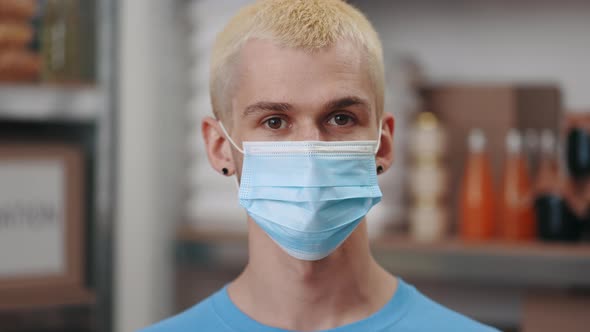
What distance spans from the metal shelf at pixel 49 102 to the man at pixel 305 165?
1.00 metres

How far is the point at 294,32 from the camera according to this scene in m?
1.03

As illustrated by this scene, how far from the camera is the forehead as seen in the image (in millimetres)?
1006

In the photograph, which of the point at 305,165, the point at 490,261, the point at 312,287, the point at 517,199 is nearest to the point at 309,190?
the point at 305,165

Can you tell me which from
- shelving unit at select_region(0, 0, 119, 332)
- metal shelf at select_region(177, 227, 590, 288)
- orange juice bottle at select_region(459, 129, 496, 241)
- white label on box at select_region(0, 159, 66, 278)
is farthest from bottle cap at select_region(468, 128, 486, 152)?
white label on box at select_region(0, 159, 66, 278)

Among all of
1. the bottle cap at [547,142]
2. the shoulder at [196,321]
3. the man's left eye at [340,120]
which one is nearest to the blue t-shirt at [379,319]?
the shoulder at [196,321]

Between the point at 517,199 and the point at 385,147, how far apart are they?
3.63 ft

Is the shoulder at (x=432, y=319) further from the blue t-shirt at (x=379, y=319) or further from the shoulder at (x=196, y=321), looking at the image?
the shoulder at (x=196, y=321)

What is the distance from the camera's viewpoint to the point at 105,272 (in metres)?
2.09

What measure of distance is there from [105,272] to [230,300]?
3.41 ft

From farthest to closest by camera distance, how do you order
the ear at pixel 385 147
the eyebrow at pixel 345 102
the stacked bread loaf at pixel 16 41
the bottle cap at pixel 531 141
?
the bottle cap at pixel 531 141
the stacked bread loaf at pixel 16 41
the ear at pixel 385 147
the eyebrow at pixel 345 102

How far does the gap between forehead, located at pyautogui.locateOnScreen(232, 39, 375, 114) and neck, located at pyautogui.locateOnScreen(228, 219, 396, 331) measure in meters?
0.19

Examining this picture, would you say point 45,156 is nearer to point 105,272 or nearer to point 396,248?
point 105,272

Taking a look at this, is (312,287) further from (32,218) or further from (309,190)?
(32,218)

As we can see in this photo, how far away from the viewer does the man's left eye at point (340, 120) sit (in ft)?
3.39
